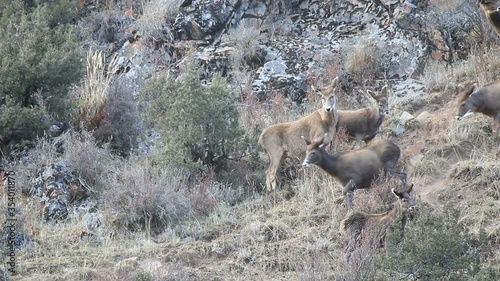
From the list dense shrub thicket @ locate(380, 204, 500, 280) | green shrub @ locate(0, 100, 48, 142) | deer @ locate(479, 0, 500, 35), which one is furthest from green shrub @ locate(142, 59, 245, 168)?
deer @ locate(479, 0, 500, 35)

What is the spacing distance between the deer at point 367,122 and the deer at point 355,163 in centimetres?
177

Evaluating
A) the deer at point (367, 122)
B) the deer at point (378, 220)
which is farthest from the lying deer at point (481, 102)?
the deer at point (378, 220)

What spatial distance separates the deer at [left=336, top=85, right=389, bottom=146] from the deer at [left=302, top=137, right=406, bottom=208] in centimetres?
177

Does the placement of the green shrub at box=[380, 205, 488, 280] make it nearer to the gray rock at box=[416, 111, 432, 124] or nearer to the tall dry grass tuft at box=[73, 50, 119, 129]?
the gray rock at box=[416, 111, 432, 124]

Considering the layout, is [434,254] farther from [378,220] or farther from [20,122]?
[20,122]

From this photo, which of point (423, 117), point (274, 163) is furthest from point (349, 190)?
point (423, 117)

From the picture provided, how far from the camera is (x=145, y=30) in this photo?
2089cm

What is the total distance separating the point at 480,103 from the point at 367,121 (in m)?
2.14

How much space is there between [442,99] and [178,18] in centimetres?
620

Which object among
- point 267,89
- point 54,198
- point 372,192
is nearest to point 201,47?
point 267,89

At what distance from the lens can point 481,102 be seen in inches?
583

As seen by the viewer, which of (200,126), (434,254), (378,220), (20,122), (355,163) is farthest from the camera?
(20,122)

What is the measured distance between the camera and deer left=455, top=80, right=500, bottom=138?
14.8 metres

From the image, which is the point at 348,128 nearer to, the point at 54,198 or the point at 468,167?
the point at 468,167
